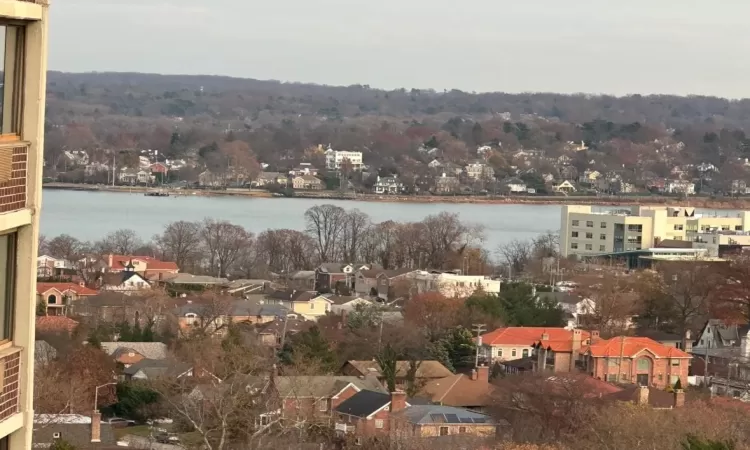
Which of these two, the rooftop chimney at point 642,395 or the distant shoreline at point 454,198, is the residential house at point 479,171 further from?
the rooftop chimney at point 642,395

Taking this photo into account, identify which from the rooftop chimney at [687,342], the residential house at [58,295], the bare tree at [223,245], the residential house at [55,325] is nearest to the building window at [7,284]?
the residential house at [55,325]

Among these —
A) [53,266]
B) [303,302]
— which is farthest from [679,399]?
[53,266]

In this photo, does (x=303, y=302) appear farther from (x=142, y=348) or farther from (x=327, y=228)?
(x=327, y=228)

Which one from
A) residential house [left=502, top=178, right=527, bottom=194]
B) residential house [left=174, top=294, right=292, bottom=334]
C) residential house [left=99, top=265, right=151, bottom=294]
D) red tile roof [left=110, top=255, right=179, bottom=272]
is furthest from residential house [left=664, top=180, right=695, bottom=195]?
residential house [left=174, top=294, right=292, bottom=334]

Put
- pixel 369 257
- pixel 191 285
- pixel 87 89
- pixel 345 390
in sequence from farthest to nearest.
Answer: pixel 87 89
pixel 369 257
pixel 191 285
pixel 345 390

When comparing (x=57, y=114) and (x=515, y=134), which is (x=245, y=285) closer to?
(x=515, y=134)

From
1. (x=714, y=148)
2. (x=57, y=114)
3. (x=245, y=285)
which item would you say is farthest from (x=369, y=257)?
(x=57, y=114)
